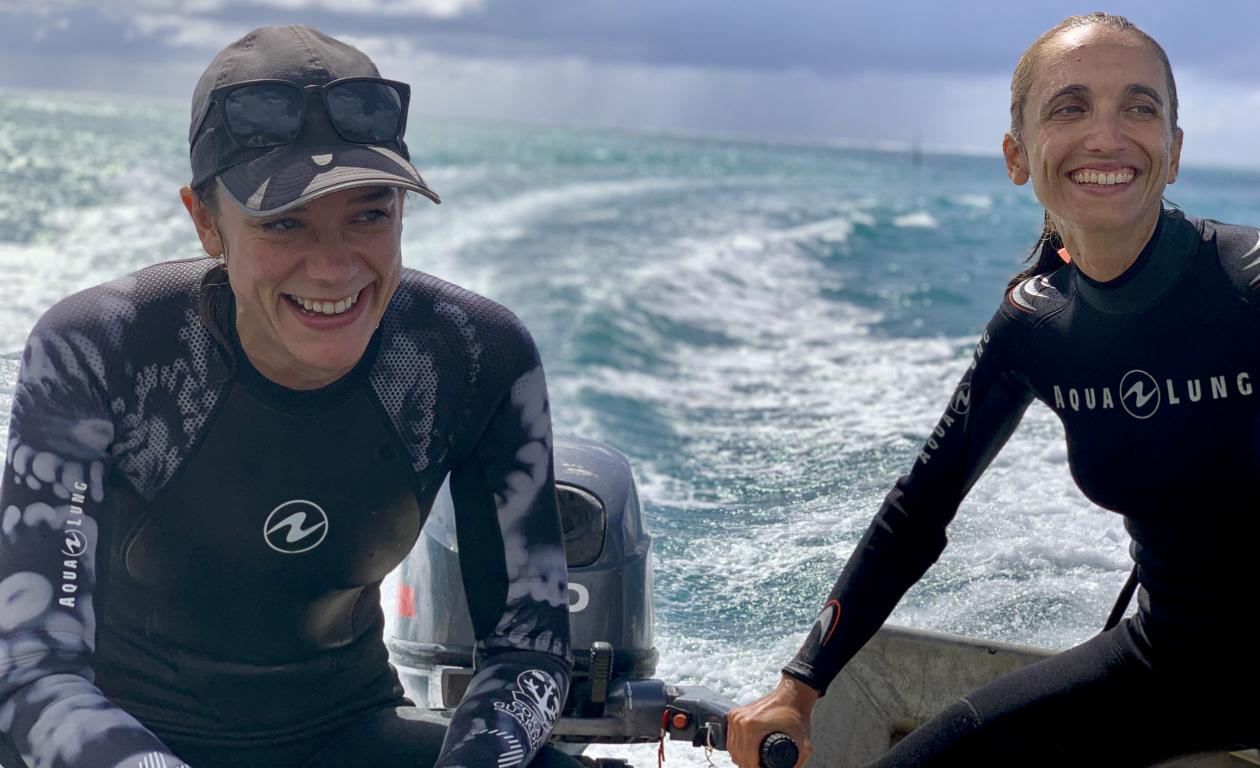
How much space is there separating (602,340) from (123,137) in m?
30.6

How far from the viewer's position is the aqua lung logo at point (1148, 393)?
6.82ft

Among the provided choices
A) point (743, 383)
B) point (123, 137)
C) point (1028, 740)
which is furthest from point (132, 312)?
point (123, 137)

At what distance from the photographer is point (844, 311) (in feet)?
36.0

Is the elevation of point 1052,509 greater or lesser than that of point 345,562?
lesser

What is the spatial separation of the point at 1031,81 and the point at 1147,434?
584 mm

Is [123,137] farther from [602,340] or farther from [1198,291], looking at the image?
[1198,291]

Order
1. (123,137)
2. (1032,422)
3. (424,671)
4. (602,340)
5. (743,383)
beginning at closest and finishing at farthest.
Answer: (424,671) < (1032,422) < (743,383) < (602,340) < (123,137)

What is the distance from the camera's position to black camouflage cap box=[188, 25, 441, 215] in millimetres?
1660

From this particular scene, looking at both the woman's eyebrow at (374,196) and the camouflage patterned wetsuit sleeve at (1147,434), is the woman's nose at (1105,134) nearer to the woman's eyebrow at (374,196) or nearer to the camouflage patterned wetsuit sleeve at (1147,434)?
the camouflage patterned wetsuit sleeve at (1147,434)

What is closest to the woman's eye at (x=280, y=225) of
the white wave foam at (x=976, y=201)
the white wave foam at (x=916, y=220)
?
the white wave foam at (x=916, y=220)

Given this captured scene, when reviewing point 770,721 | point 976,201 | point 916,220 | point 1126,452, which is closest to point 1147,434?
point 1126,452

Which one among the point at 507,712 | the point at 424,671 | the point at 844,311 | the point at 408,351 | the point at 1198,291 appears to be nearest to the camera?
the point at 507,712

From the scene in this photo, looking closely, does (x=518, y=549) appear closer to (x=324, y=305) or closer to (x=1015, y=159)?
(x=324, y=305)

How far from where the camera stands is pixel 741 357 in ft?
29.7
